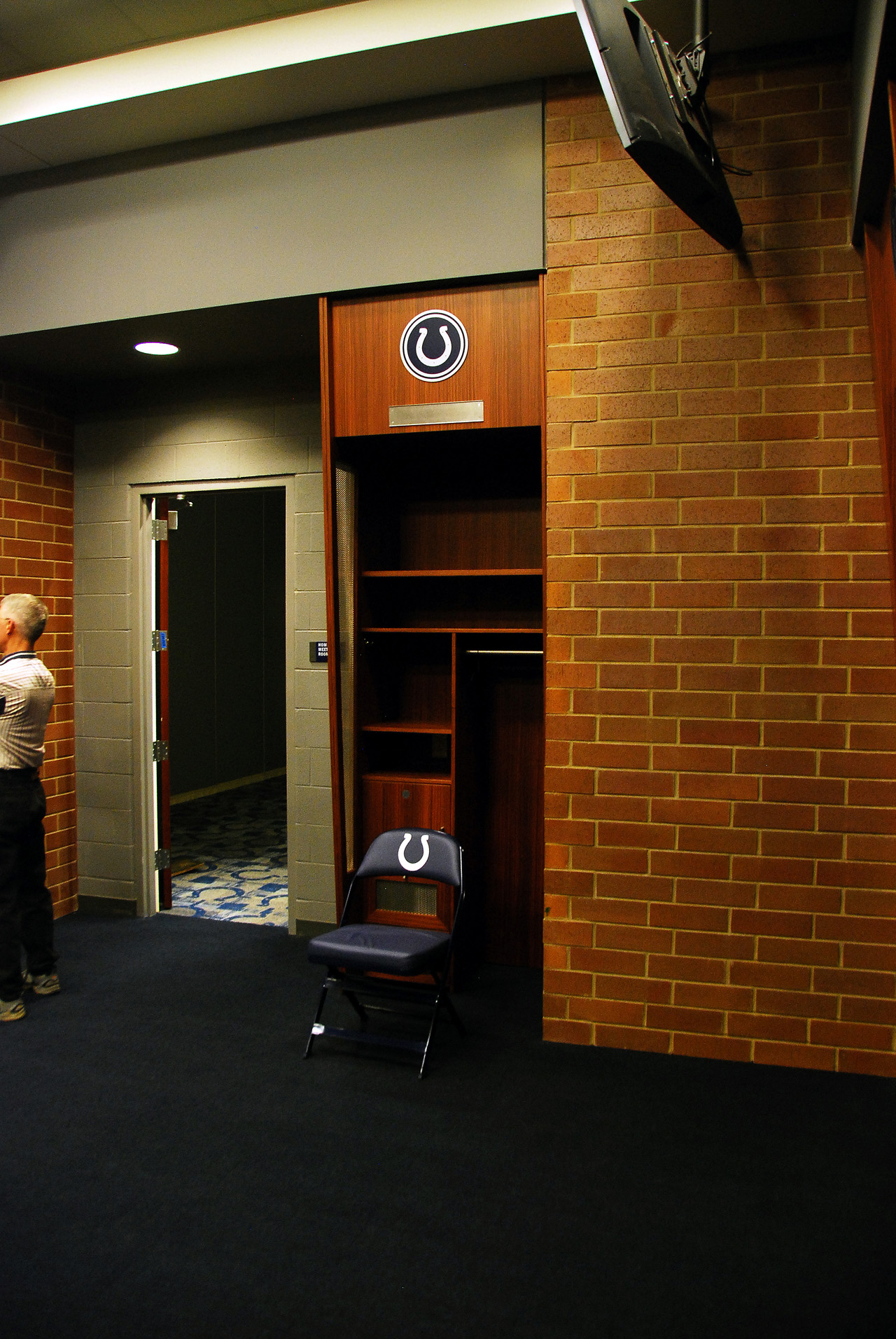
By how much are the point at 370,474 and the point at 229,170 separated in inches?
52.6

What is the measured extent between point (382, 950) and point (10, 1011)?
1660 mm

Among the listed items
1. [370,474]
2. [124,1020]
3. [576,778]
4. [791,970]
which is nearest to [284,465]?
[370,474]

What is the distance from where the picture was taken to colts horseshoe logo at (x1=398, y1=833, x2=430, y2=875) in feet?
10.8

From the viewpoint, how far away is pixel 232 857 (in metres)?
5.80

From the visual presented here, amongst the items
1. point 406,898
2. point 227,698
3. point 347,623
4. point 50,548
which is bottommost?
point 406,898

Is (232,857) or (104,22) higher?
(104,22)

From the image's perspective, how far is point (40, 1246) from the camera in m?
2.13

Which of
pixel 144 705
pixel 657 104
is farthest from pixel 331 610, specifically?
pixel 657 104

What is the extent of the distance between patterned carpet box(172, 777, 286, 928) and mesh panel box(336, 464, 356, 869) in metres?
1.26

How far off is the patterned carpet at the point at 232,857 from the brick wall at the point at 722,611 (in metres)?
2.16

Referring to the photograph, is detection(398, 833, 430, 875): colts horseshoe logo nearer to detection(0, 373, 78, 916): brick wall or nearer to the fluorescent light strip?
detection(0, 373, 78, 916): brick wall

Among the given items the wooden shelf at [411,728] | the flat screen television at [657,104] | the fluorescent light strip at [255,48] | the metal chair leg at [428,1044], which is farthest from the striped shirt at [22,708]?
the flat screen television at [657,104]

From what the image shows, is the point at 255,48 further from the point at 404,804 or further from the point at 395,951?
the point at 395,951

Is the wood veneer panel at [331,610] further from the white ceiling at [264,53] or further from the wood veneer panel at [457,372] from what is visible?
the white ceiling at [264,53]
